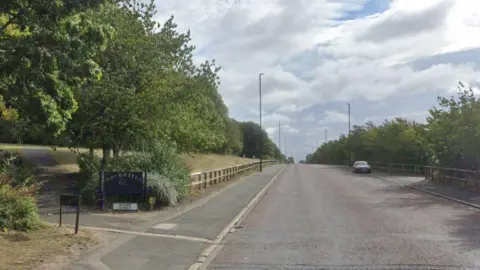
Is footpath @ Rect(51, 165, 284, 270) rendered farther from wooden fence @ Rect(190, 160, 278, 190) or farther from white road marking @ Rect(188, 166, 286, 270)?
wooden fence @ Rect(190, 160, 278, 190)

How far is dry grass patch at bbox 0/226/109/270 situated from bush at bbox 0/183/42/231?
0.30 m

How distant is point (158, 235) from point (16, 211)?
3.17 m

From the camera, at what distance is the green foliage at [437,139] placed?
28406 millimetres

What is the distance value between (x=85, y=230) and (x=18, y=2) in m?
5.51

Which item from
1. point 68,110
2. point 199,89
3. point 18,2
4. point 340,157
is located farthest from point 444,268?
point 340,157

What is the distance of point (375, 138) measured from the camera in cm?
6419

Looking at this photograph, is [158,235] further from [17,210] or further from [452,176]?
[452,176]

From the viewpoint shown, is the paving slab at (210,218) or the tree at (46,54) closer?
the tree at (46,54)

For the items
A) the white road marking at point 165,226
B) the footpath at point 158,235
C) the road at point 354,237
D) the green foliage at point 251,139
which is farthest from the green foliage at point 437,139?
the green foliage at point 251,139

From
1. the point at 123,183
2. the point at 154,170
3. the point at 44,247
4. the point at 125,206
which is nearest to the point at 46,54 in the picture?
the point at 44,247

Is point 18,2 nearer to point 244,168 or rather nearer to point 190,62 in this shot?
point 190,62

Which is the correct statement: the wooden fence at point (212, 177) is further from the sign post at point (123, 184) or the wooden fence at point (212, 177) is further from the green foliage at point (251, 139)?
the green foliage at point (251, 139)

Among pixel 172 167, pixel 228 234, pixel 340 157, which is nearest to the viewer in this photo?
pixel 228 234

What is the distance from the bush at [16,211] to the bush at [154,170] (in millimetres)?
6336
